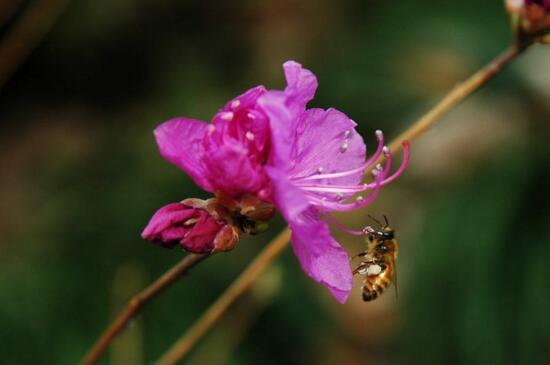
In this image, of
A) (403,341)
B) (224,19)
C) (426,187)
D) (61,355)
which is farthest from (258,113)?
(224,19)

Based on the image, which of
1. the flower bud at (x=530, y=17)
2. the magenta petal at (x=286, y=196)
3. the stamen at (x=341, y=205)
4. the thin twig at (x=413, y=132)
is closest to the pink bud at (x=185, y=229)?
the magenta petal at (x=286, y=196)

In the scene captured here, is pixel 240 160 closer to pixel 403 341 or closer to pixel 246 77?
pixel 403 341

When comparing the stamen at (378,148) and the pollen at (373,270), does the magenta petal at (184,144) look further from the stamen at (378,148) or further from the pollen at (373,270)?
the pollen at (373,270)

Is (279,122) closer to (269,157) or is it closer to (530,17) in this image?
(269,157)

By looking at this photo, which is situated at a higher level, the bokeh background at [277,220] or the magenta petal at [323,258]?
the magenta petal at [323,258]

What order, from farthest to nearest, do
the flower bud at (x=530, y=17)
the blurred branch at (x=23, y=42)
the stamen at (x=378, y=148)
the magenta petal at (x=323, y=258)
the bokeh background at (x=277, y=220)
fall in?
the bokeh background at (x=277, y=220)
the blurred branch at (x=23, y=42)
the flower bud at (x=530, y=17)
the stamen at (x=378, y=148)
the magenta petal at (x=323, y=258)

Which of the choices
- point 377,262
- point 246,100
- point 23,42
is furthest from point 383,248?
point 23,42
